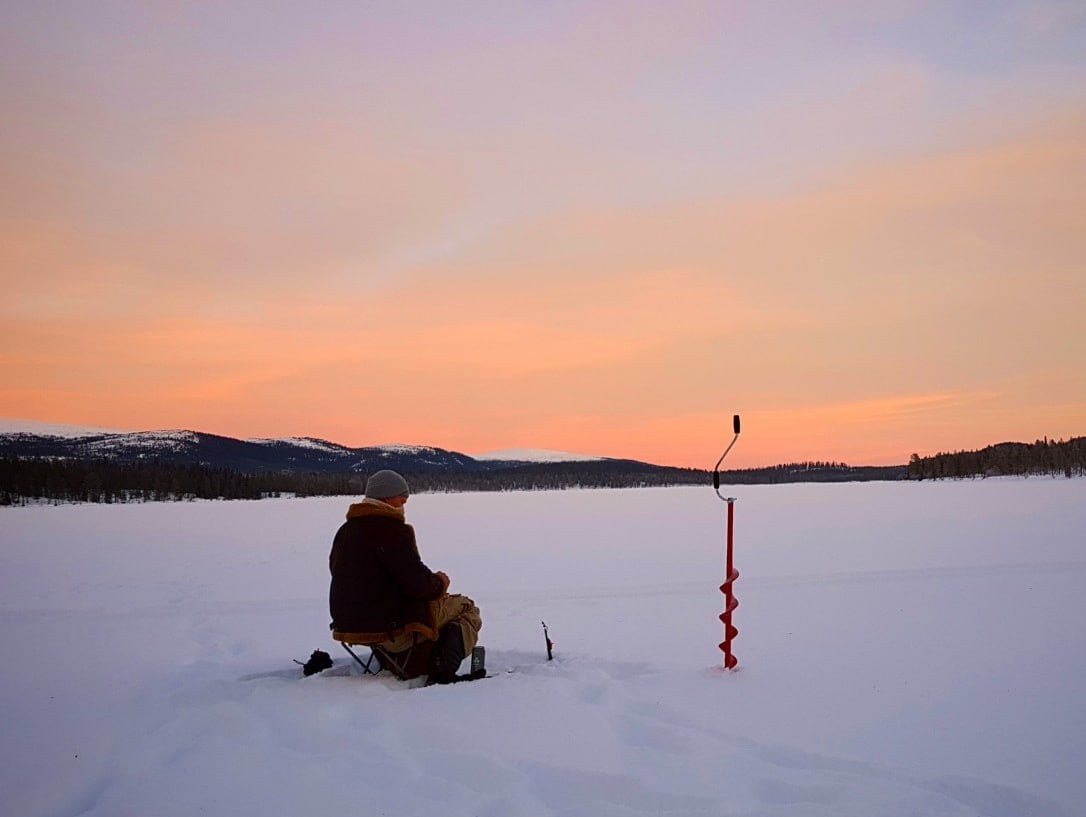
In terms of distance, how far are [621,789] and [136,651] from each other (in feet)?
15.7

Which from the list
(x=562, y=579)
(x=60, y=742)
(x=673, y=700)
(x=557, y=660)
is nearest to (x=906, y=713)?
(x=673, y=700)

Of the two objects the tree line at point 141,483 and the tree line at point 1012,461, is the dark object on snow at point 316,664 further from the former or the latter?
the tree line at point 1012,461

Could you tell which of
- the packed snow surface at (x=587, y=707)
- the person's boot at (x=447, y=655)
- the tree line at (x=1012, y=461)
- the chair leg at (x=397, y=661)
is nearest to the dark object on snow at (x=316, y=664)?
the packed snow surface at (x=587, y=707)

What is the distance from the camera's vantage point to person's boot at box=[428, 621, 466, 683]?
489 cm

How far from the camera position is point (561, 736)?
384 centimetres

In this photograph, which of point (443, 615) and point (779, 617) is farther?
point (779, 617)

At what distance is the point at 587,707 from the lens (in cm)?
426

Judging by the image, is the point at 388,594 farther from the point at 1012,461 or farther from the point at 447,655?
the point at 1012,461

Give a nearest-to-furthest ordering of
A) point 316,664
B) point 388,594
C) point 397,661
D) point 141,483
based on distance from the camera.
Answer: point 388,594 < point 397,661 < point 316,664 < point 141,483

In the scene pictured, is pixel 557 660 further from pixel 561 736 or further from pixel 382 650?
pixel 561 736

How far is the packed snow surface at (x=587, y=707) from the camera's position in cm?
324

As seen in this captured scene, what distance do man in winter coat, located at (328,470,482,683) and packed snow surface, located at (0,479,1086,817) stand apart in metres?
0.29

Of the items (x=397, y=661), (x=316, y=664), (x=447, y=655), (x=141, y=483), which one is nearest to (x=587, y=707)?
(x=447, y=655)

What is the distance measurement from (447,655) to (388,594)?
550 millimetres
